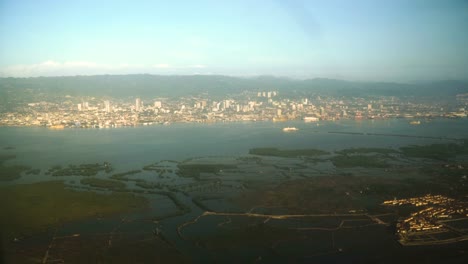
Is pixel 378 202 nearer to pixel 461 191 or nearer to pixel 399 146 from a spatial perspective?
pixel 461 191

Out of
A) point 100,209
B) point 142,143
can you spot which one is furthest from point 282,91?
point 100,209

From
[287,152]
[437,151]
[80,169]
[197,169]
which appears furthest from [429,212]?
[80,169]

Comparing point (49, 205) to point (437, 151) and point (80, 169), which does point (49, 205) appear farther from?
point (437, 151)

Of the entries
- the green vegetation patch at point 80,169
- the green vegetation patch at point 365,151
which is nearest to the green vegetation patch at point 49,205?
the green vegetation patch at point 80,169

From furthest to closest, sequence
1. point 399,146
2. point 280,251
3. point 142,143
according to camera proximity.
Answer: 1. point 142,143
2. point 399,146
3. point 280,251

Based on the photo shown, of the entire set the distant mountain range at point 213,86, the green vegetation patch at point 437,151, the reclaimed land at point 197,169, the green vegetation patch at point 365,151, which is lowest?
the reclaimed land at point 197,169

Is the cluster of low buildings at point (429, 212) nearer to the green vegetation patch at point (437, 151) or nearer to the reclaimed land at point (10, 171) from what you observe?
the green vegetation patch at point (437, 151)

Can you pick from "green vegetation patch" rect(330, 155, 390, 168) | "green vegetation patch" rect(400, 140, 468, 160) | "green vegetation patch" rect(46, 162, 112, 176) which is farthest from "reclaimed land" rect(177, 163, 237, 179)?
"green vegetation patch" rect(400, 140, 468, 160)
